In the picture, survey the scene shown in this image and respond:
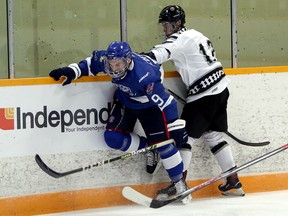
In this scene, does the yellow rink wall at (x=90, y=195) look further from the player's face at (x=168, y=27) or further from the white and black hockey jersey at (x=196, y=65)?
the player's face at (x=168, y=27)

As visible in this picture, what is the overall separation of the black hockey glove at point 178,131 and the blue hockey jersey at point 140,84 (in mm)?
34

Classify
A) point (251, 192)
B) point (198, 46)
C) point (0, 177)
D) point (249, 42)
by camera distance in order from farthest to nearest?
point (249, 42), point (251, 192), point (198, 46), point (0, 177)

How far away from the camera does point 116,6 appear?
471 centimetres

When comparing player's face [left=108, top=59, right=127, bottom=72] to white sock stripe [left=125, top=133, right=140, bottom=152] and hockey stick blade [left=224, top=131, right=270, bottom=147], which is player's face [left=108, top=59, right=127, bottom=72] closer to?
white sock stripe [left=125, top=133, right=140, bottom=152]

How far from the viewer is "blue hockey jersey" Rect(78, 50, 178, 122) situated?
3.75 m

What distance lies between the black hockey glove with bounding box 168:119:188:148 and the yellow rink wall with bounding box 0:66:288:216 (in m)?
Result: 0.36

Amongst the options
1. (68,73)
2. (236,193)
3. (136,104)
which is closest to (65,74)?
(68,73)

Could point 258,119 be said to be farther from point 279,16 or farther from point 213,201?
point 279,16

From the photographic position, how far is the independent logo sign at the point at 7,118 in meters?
3.79

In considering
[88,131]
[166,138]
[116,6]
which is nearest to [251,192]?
[166,138]

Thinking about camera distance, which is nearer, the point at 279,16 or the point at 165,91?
the point at 165,91

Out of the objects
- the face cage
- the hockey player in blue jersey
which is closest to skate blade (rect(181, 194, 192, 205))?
the hockey player in blue jersey

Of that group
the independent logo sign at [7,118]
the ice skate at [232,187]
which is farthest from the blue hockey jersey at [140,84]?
the ice skate at [232,187]

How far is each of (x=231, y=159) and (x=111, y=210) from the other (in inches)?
31.0
